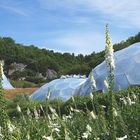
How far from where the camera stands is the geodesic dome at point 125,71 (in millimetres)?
24031

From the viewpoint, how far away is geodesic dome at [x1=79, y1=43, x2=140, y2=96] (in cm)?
2403

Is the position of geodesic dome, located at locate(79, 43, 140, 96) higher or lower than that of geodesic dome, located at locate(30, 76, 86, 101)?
higher

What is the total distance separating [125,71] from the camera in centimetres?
2500

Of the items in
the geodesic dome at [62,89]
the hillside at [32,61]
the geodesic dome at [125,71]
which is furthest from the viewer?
the hillside at [32,61]

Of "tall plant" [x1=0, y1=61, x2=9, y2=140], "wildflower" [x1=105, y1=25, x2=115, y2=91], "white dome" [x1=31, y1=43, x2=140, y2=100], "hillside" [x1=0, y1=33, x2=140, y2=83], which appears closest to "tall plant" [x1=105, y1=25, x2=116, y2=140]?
"wildflower" [x1=105, y1=25, x2=115, y2=91]

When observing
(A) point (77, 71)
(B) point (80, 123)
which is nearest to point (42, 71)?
(A) point (77, 71)

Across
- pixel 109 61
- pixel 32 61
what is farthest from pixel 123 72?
pixel 32 61

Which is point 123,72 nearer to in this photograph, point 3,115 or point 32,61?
point 3,115

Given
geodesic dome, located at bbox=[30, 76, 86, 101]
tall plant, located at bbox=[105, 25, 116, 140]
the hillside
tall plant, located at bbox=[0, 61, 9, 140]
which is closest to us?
tall plant, located at bbox=[105, 25, 116, 140]

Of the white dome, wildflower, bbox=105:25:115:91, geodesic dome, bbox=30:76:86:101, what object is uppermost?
wildflower, bbox=105:25:115:91

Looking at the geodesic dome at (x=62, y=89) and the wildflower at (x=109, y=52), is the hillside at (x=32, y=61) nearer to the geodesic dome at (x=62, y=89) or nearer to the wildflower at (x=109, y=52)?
the geodesic dome at (x=62, y=89)

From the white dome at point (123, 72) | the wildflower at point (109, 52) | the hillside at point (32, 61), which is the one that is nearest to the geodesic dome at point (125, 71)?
the white dome at point (123, 72)

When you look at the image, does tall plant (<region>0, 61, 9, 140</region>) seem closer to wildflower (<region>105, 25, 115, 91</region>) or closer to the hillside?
wildflower (<region>105, 25, 115, 91</region>)

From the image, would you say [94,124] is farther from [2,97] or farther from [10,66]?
[10,66]
